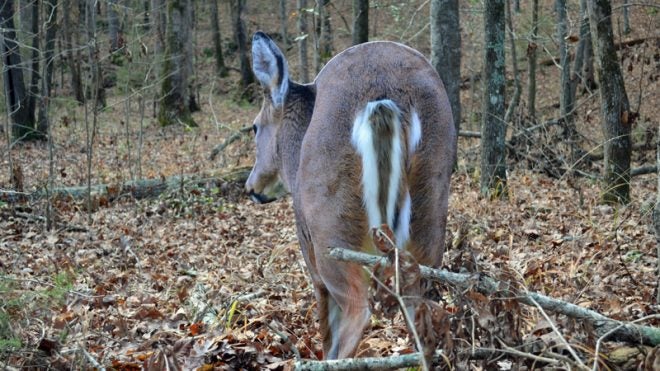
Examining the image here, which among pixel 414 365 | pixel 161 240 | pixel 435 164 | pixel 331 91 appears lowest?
pixel 161 240

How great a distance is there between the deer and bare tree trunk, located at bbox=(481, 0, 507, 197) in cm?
676

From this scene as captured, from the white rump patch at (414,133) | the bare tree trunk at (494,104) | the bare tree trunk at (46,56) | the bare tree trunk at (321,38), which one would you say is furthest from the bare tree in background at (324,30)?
the white rump patch at (414,133)

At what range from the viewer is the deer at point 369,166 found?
3.70 metres

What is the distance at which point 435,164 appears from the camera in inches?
152

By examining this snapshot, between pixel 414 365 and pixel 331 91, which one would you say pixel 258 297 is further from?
pixel 414 365

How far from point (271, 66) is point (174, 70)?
21.4 meters

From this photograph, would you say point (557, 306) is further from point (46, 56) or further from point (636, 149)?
point (46, 56)

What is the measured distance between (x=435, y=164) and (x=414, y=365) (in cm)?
103

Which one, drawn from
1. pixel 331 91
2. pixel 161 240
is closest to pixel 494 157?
pixel 161 240

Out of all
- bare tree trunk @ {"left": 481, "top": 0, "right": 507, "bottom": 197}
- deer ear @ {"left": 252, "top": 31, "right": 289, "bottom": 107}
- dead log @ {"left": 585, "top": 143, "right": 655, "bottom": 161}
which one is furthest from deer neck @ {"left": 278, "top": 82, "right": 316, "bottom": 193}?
dead log @ {"left": 585, "top": 143, "right": 655, "bottom": 161}

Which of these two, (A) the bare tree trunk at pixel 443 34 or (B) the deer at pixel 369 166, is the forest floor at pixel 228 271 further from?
(A) the bare tree trunk at pixel 443 34

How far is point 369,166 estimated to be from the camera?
368 cm

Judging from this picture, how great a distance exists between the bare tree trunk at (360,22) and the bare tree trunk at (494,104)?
6212 mm

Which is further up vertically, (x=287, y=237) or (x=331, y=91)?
(x=331, y=91)
